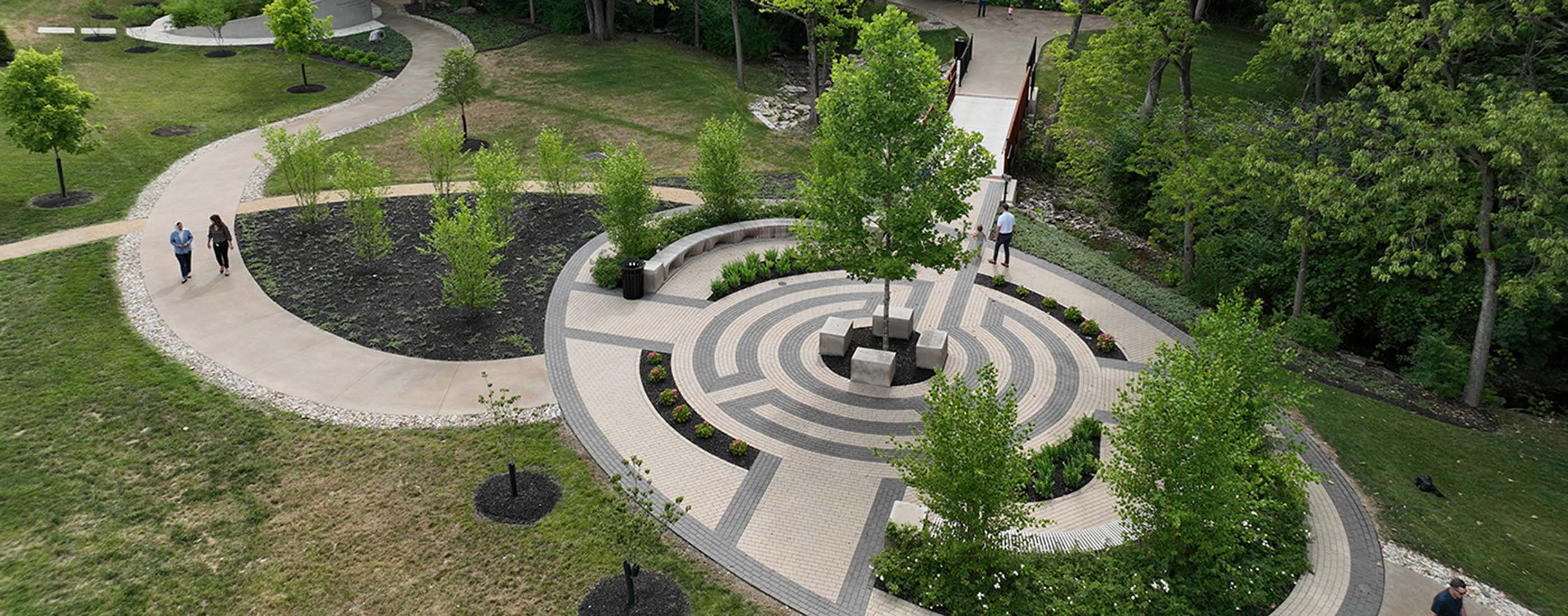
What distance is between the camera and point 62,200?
24.2 meters

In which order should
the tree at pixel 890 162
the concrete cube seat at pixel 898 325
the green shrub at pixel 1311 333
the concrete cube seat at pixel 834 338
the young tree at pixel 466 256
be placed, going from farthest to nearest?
the green shrub at pixel 1311 333 < the concrete cube seat at pixel 898 325 < the young tree at pixel 466 256 < the concrete cube seat at pixel 834 338 < the tree at pixel 890 162

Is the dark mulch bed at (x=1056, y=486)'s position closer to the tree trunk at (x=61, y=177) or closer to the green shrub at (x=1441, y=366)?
the green shrub at (x=1441, y=366)

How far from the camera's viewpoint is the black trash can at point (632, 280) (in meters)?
20.7

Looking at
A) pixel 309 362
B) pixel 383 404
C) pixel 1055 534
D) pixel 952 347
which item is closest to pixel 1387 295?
pixel 952 347

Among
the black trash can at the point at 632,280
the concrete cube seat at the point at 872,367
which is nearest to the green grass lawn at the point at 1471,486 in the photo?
the concrete cube seat at the point at 872,367

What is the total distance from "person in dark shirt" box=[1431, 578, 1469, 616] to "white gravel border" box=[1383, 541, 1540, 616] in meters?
0.67

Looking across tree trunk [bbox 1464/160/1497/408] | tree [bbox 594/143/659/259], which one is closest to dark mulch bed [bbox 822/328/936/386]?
tree [bbox 594/143/659/259]

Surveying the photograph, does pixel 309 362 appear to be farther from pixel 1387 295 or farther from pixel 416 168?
pixel 1387 295

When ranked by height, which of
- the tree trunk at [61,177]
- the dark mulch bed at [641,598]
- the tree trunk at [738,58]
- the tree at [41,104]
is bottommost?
the dark mulch bed at [641,598]

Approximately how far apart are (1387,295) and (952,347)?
10708mm

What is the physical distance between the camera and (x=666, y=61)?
133 feet

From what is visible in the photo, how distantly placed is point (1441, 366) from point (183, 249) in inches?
1086

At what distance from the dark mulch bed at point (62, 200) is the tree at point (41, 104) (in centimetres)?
78

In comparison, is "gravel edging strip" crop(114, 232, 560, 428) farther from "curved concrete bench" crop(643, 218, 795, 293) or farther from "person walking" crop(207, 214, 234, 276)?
"curved concrete bench" crop(643, 218, 795, 293)
